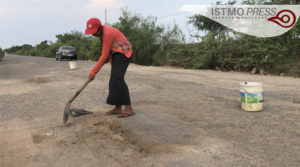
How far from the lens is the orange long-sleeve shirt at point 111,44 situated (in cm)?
421

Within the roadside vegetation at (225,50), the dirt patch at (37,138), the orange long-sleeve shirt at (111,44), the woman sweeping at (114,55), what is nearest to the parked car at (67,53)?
the roadside vegetation at (225,50)

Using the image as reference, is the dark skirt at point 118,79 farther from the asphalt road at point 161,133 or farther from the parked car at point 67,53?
the parked car at point 67,53

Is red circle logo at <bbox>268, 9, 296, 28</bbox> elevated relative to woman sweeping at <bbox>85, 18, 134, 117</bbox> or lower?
elevated

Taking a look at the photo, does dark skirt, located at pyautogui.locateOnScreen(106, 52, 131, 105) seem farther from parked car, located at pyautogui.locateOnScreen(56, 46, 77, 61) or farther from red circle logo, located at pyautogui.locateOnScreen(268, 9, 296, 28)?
parked car, located at pyautogui.locateOnScreen(56, 46, 77, 61)

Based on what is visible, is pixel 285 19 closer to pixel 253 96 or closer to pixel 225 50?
pixel 225 50

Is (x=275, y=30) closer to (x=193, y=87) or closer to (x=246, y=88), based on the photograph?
(x=193, y=87)

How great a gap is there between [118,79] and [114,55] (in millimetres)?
414

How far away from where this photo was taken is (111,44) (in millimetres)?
4254

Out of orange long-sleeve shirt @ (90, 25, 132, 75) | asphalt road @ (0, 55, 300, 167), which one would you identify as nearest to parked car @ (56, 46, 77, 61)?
asphalt road @ (0, 55, 300, 167)

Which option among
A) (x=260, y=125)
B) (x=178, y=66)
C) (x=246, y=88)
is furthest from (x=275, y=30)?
(x=260, y=125)

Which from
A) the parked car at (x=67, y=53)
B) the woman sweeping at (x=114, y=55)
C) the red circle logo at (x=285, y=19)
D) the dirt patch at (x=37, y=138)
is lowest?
the dirt patch at (x=37, y=138)

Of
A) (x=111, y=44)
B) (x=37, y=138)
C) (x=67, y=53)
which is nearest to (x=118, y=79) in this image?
(x=111, y=44)

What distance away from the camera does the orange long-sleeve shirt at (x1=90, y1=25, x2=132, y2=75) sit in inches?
166

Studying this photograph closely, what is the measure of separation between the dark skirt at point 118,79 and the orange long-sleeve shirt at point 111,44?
10 centimetres
